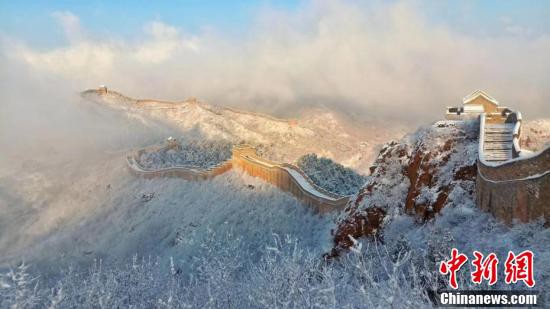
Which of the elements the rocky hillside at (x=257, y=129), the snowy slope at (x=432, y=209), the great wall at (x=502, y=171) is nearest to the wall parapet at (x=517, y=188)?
the great wall at (x=502, y=171)

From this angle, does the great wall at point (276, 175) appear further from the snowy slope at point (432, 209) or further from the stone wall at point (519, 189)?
the stone wall at point (519, 189)

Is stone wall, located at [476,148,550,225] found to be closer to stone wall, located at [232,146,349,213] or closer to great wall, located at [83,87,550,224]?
great wall, located at [83,87,550,224]

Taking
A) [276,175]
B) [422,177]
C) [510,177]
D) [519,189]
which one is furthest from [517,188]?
[276,175]

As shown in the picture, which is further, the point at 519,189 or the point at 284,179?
the point at 284,179

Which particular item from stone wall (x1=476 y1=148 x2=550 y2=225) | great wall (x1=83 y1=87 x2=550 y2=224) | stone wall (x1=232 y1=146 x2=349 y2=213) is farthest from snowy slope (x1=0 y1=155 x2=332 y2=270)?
stone wall (x1=476 y1=148 x2=550 y2=225)

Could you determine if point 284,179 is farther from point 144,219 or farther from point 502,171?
point 502,171

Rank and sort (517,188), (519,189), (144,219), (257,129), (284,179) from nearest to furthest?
(519,189) < (517,188) < (284,179) < (144,219) < (257,129)

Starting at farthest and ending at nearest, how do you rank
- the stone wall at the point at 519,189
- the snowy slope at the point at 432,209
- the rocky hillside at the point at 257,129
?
the rocky hillside at the point at 257,129, the snowy slope at the point at 432,209, the stone wall at the point at 519,189
